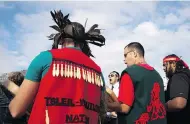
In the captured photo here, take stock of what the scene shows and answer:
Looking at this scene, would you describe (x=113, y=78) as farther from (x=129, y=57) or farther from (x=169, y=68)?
(x=129, y=57)

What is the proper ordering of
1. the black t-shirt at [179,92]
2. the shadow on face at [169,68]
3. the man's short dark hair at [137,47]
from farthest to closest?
the shadow on face at [169,68] < the black t-shirt at [179,92] < the man's short dark hair at [137,47]

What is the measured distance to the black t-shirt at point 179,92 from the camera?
14.1ft

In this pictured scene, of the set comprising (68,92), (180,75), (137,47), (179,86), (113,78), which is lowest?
(68,92)

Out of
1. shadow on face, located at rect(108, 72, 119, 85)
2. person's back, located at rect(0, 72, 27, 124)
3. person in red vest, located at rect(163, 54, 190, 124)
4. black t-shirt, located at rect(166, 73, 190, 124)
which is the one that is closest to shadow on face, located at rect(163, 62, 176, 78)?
person in red vest, located at rect(163, 54, 190, 124)

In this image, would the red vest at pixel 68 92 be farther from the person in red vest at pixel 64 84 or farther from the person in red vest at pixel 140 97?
the person in red vest at pixel 140 97

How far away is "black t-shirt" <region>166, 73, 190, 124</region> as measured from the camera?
4291 millimetres

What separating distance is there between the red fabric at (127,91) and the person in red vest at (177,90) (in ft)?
2.56

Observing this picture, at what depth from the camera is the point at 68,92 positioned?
2.74 metres

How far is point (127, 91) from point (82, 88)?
3.56 ft

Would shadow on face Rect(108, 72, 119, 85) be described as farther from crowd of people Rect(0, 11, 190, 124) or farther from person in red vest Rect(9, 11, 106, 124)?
person in red vest Rect(9, 11, 106, 124)

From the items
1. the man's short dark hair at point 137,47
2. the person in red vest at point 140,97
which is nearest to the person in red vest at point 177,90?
the person in red vest at point 140,97

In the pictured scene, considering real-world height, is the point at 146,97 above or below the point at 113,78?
below

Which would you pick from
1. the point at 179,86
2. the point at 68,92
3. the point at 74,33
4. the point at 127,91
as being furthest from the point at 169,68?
the point at 68,92

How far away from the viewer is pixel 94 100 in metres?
2.97
